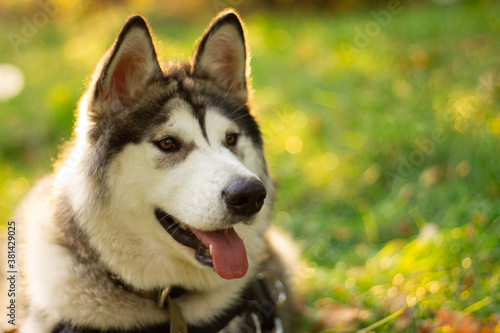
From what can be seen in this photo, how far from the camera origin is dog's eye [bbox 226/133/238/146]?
262 centimetres

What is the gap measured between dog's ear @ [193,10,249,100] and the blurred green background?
0.27 metres

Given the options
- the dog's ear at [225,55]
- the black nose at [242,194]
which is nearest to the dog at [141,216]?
the black nose at [242,194]

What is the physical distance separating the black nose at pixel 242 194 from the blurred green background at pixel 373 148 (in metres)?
1.07

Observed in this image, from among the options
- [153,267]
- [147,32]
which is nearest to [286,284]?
[153,267]

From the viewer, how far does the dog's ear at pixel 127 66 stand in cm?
227

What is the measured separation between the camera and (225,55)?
2879mm

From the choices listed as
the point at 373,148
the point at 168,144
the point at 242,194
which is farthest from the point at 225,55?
the point at 373,148

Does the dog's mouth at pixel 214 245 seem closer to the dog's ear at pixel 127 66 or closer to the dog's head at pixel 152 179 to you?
the dog's head at pixel 152 179

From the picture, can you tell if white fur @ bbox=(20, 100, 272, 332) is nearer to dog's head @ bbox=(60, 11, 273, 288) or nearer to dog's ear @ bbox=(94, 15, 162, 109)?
dog's head @ bbox=(60, 11, 273, 288)

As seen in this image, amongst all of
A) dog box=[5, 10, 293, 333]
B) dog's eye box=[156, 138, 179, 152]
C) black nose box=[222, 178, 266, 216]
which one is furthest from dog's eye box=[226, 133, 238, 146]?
black nose box=[222, 178, 266, 216]

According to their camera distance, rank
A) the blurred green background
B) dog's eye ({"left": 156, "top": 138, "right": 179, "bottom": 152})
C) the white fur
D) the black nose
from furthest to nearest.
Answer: the blurred green background → dog's eye ({"left": 156, "top": 138, "right": 179, "bottom": 152}) → the white fur → the black nose

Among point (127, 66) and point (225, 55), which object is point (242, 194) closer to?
point (127, 66)

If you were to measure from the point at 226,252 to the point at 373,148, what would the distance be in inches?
126

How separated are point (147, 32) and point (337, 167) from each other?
3142 mm
